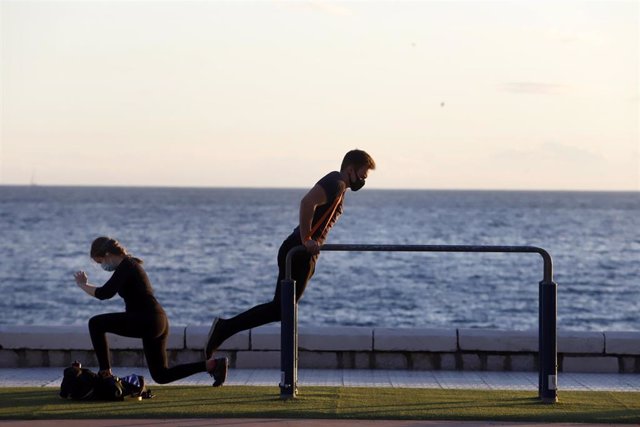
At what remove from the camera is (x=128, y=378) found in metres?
9.21

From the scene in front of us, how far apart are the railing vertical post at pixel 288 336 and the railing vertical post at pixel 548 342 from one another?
1867mm

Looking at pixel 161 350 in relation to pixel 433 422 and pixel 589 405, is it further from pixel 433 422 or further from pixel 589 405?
pixel 589 405

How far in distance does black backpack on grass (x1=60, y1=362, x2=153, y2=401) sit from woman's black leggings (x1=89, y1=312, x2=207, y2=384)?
12 centimetres

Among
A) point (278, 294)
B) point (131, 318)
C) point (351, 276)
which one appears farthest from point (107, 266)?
point (351, 276)

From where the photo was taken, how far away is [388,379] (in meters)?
10.8

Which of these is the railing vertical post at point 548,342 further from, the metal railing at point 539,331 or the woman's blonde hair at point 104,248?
the woman's blonde hair at point 104,248

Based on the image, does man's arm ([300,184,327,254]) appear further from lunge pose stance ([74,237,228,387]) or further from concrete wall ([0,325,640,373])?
concrete wall ([0,325,640,373])

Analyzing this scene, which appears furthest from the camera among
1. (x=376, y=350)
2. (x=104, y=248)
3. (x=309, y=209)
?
(x=376, y=350)

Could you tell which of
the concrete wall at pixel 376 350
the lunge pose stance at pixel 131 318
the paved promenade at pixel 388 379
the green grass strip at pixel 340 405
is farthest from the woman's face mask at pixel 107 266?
the concrete wall at pixel 376 350

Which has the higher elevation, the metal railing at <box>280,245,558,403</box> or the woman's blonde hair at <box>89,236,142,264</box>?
the woman's blonde hair at <box>89,236,142,264</box>

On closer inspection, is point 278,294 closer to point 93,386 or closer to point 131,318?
point 131,318

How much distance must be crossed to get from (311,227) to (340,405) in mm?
1333

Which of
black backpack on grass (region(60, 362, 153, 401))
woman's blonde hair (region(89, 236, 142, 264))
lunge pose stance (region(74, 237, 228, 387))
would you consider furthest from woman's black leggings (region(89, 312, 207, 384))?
woman's blonde hair (region(89, 236, 142, 264))

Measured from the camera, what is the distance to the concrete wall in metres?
11.5
